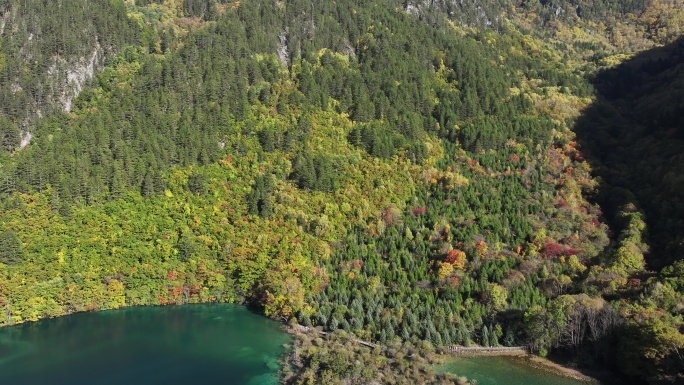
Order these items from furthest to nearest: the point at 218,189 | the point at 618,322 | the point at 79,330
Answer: the point at 218,189 < the point at 79,330 < the point at 618,322

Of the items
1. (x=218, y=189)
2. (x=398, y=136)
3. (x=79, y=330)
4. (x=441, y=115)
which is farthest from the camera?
(x=441, y=115)

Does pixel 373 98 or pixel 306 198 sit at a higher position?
pixel 373 98

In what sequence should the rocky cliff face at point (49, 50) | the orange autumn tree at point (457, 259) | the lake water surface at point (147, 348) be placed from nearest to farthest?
the lake water surface at point (147, 348) → the orange autumn tree at point (457, 259) → the rocky cliff face at point (49, 50)

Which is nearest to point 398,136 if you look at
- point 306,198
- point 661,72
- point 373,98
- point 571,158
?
point 373,98

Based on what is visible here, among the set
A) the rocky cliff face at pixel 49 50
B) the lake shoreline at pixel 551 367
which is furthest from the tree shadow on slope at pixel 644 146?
the rocky cliff face at pixel 49 50

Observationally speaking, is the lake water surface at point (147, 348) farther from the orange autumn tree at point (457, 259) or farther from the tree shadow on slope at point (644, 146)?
the tree shadow on slope at point (644, 146)

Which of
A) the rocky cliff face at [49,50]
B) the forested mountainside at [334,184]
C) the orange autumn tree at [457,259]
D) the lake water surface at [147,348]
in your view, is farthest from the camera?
the rocky cliff face at [49,50]

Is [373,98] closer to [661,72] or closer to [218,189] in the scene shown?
[218,189]
